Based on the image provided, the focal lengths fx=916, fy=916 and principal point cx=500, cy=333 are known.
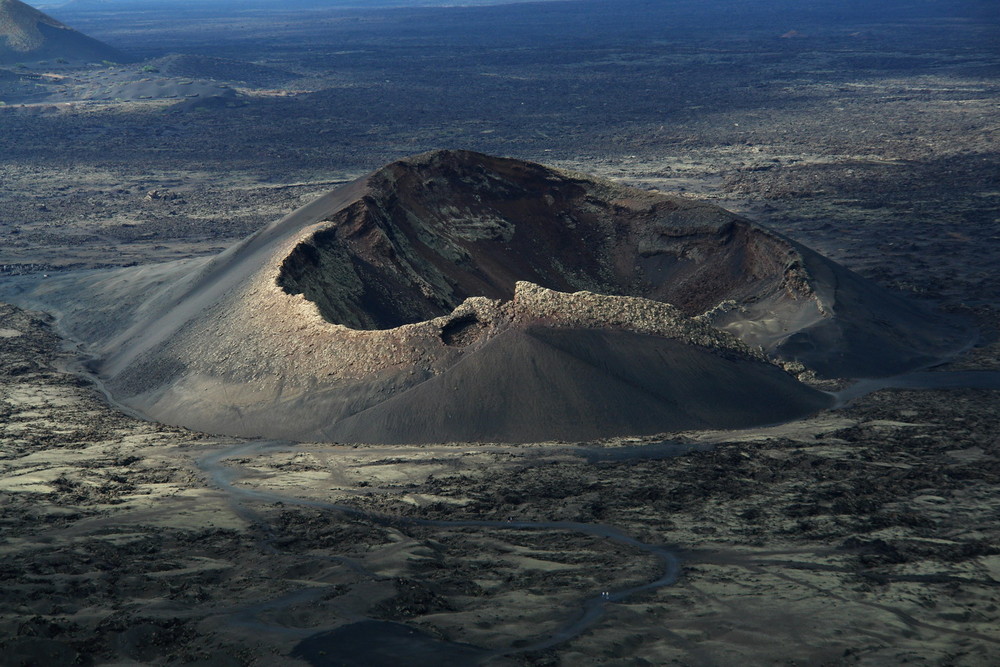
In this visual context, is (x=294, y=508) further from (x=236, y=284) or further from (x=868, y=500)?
→ (x=236, y=284)

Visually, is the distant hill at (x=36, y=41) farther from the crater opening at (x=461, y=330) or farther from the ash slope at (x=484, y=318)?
the crater opening at (x=461, y=330)

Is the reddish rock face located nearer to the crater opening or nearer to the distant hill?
the crater opening

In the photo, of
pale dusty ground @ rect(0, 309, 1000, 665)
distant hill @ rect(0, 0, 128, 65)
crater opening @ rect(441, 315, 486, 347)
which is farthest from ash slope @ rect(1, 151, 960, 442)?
distant hill @ rect(0, 0, 128, 65)

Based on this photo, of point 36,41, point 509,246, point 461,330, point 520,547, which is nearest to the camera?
point 520,547

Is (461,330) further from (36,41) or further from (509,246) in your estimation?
(36,41)

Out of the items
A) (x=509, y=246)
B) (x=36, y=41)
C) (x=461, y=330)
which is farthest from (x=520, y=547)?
(x=36, y=41)

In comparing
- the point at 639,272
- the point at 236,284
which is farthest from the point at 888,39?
the point at 236,284
